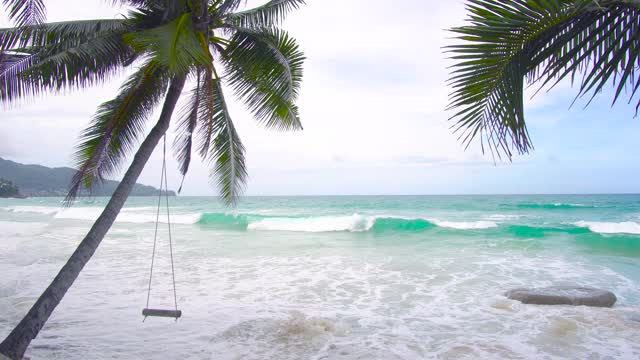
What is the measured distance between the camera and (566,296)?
8375mm

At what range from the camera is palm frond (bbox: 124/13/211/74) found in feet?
12.8

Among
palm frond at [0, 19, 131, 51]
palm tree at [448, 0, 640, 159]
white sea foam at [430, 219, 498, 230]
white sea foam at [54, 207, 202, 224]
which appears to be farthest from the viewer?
white sea foam at [54, 207, 202, 224]

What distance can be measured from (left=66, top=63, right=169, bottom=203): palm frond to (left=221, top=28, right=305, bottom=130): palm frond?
97 centimetres

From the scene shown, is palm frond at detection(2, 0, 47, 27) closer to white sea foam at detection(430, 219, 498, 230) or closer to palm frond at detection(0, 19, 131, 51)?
palm frond at detection(0, 19, 131, 51)

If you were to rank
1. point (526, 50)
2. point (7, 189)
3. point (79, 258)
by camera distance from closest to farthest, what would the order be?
point (526, 50)
point (79, 258)
point (7, 189)

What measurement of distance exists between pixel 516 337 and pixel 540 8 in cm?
562

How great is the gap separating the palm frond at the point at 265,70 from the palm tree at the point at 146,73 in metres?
0.01

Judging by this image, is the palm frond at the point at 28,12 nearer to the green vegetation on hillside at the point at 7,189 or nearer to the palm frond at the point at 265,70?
the palm frond at the point at 265,70

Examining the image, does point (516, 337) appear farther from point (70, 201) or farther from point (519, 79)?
point (70, 201)

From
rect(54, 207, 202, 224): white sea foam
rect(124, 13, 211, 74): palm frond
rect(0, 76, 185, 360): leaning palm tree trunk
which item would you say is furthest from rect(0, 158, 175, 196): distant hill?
rect(124, 13, 211, 74): palm frond

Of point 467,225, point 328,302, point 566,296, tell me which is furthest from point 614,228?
point 328,302

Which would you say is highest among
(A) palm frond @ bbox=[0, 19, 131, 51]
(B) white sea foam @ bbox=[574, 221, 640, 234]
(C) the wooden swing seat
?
(A) palm frond @ bbox=[0, 19, 131, 51]

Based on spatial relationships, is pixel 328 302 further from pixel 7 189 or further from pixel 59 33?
pixel 7 189

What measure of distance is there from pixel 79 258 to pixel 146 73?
216 cm
